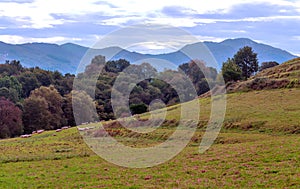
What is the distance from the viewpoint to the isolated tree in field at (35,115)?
87.1 metres

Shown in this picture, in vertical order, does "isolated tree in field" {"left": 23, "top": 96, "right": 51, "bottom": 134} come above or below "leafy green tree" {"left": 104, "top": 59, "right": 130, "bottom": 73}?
below

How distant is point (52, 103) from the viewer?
310 ft

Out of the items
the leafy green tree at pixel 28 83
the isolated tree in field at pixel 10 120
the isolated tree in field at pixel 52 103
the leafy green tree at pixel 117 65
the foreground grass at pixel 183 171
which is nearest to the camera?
the foreground grass at pixel 183 171

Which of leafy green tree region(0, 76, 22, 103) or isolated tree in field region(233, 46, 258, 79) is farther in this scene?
isolated tree in field region(233, 46, 258, 79)

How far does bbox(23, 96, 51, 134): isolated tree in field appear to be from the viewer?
3429 inches

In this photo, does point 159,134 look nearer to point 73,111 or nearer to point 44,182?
point 44,182

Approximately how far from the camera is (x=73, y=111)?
99.1 m

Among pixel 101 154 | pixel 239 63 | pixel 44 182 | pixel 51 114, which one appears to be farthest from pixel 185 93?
pixel 44 182

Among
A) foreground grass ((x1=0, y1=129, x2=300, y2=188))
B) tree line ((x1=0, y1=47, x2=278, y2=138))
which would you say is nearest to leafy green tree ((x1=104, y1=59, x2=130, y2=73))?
tree line ((x1=0, y1=47, x2=278, y2=138))

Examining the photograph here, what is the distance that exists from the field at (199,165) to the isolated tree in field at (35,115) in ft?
157

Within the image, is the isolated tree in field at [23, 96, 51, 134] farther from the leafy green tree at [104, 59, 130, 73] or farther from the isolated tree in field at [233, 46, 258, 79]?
the leafy green tree at [104, 59, 130, 73]

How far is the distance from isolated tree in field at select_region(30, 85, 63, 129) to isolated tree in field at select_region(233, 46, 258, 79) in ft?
149

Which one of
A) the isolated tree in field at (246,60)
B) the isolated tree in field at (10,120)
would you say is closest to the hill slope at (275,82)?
the isolated tree in field at (246,60)

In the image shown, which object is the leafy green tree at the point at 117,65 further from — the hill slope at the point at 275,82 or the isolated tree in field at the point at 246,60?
the hill slope at the point at 275,82
